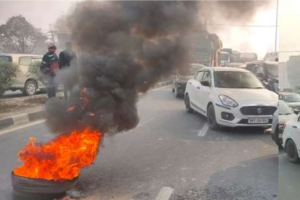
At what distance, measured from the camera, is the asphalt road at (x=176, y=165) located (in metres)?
4.11

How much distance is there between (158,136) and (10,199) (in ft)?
12.4

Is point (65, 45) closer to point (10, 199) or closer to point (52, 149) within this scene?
point (52, 149)

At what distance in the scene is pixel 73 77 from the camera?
14.6 feet

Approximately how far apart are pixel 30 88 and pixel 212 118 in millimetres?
9681

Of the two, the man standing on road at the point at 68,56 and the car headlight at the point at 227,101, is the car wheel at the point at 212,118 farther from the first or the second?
the man standing on road at the point at 68,56

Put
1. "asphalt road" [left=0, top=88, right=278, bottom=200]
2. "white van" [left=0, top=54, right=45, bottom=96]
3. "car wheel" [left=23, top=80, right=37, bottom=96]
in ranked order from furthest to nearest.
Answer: "car wheel" [left=23, top=80, right=37, bottom=96] → "white van" [left=0, top=54, right=45, bottom=96] → "asphalt road" [left=0, top=88, right=278, bottom=200]

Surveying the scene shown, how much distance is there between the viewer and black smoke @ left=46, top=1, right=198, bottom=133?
421cm

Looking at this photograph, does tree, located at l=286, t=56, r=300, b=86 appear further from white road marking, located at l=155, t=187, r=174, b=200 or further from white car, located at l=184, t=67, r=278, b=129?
white car, located at l=184, t=67, r=278, b=129

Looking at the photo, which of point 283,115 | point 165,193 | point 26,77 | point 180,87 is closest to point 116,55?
point 165,193

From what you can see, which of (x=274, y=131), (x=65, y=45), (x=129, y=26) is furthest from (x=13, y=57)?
(x=274, y=131)

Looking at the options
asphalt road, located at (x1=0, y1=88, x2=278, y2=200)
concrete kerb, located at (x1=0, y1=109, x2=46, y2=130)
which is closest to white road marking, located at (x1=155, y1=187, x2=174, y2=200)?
asphalt road, located at (x1=0, y1=88, x2=278, y2=200)

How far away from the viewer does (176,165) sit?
5.18 metres

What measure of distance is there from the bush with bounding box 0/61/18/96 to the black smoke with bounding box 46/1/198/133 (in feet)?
24.5

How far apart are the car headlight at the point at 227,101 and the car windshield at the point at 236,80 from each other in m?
0.68
